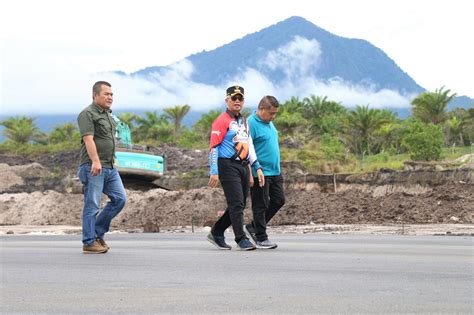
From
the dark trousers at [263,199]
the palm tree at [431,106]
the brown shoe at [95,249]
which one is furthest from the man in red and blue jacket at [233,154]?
the palm tree at [431,106]

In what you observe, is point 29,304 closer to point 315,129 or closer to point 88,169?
point 88,169

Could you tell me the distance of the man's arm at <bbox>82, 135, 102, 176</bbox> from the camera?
916 centimetres

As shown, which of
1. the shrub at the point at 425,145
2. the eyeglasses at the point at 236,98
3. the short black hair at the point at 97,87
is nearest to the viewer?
the short black hair at the point at 97,87

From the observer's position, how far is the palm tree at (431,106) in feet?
226

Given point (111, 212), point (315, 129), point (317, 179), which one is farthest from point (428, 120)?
point (111, 212)

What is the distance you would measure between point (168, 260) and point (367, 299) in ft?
11.1

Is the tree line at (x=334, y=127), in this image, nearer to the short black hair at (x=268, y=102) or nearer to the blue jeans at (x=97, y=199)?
the short black hair at (x=268, y=102)

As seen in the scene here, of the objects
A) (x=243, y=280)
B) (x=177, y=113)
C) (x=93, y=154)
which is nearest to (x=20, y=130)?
(x=177, y=113)

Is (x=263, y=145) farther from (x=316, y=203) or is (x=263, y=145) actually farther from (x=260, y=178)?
(x=316, y=203)

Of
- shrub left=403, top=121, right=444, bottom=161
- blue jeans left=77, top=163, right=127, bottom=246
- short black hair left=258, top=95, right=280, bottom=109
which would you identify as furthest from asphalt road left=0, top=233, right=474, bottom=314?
shrub left=403, top=121, right=444, bottom=161

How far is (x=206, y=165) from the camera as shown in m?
52.1

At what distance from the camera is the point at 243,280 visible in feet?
22.2

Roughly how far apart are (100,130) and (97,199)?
808 millimetres

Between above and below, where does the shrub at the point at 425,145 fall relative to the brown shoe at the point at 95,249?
above
